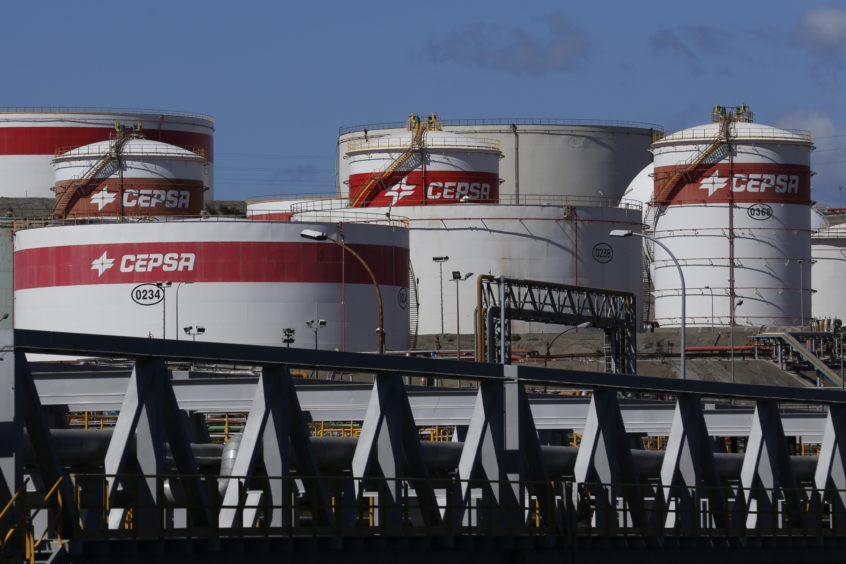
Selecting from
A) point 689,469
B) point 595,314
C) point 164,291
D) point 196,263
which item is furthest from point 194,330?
point 689,469

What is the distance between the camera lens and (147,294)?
88.2 metres

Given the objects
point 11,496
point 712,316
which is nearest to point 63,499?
point 11,496

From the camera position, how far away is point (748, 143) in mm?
99375

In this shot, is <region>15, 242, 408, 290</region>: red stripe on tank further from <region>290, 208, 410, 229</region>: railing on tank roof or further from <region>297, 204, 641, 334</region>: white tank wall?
<region>297, 204, 641, 334</region>: white tank wall

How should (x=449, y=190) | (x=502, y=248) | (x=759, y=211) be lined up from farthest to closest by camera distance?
(x=449, y=190) → (x=502, y=248) → (x=759, y=211)

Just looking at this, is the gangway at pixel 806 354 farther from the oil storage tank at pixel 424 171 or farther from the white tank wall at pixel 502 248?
the oil storage tank at pixel 424 171

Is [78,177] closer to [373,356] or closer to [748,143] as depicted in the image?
[748,143]

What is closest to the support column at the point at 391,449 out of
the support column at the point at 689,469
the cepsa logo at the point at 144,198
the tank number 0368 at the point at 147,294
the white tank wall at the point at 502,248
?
the support column at the point at 689,469

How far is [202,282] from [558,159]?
42.4 m

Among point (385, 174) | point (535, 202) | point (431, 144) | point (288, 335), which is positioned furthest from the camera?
point (535, 202)

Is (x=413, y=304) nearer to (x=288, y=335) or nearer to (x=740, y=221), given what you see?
(x=740, y=221)

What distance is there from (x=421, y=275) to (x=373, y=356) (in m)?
76.0

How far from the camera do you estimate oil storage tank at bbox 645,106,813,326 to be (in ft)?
327

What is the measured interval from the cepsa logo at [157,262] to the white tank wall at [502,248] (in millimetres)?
19156
